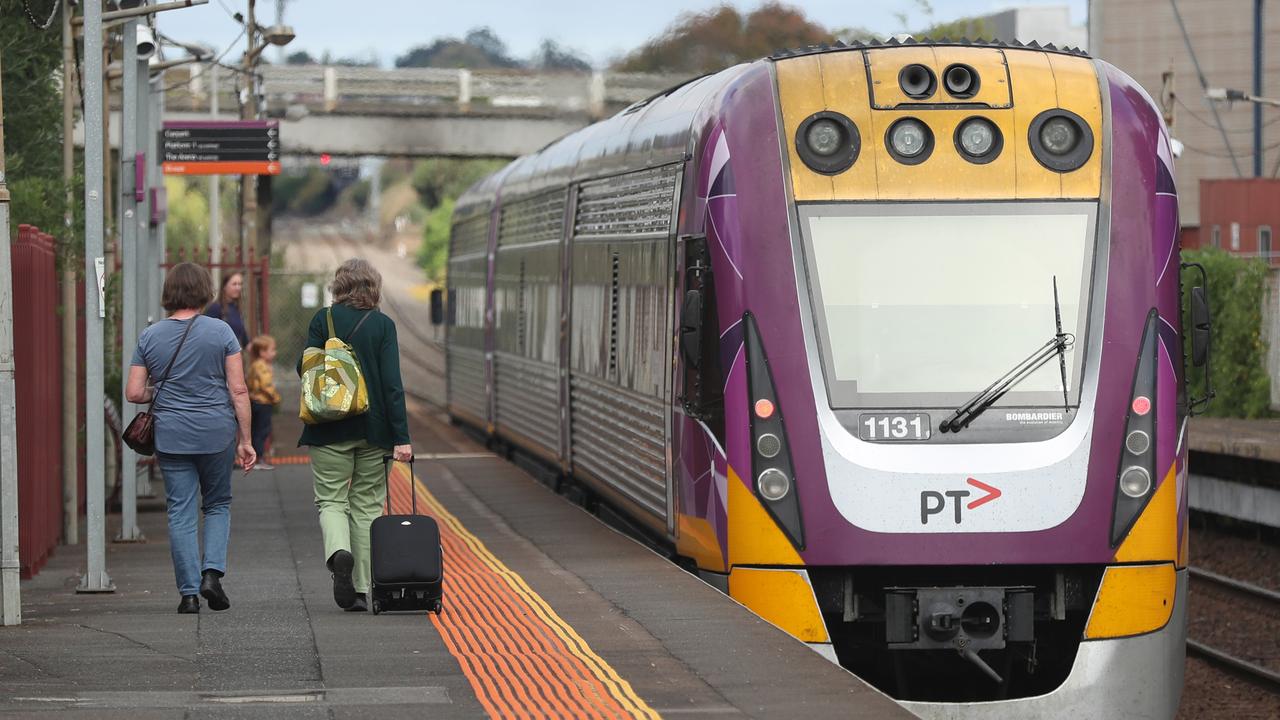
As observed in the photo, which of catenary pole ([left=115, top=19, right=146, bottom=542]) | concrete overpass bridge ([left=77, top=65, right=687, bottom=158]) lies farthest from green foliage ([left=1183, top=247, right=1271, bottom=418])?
concrete overpass bridge ([left=77, top=65, right=687, bottom=158])

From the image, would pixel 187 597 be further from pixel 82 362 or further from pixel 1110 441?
pixel 82 362

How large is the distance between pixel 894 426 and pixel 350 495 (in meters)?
2.56

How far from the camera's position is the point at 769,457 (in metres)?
9.78

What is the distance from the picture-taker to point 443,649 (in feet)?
28.7

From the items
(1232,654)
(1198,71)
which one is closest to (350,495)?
(1232,654)

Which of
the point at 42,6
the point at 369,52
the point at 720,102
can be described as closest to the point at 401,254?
the point at 369,52

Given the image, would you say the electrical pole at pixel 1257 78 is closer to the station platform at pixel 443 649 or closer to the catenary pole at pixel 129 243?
the catenary pole at pixel 129 243

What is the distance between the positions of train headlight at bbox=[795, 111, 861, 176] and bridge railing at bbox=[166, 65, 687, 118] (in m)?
26.7

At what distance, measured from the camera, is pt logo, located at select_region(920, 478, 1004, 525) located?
9.61 meters

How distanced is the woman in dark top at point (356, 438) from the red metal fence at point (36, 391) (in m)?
1.91

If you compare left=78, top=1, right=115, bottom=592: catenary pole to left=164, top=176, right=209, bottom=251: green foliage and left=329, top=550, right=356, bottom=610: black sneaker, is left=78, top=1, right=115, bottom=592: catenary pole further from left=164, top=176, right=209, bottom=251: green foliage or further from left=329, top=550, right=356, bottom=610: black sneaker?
left=164, top=176, right=209, bottom=251: green foliage

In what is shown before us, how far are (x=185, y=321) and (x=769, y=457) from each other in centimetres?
277

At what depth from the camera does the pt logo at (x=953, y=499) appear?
31.5ft

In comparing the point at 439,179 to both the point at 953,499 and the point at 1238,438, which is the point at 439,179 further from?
the point at 953,499
